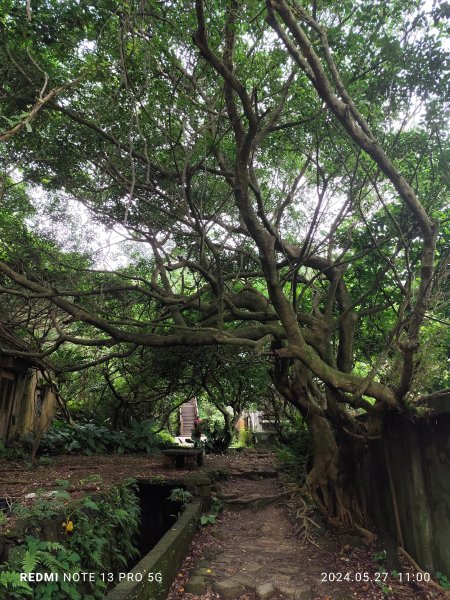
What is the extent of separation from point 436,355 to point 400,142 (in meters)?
3.24

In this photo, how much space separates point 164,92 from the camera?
20.5 feet

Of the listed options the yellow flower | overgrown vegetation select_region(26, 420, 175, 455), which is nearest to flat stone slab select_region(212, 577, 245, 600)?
the yellow flower

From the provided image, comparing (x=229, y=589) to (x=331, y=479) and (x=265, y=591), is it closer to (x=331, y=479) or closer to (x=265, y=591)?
(x=265, y=591)

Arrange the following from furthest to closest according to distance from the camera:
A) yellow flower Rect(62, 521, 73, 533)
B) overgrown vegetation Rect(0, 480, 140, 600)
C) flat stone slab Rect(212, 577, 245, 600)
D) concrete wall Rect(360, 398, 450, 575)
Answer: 1. flat stone slab Rect(212, 577, 245, 600)
2. concrete wall Rect(360, 398, 450, 575)
3. yellow flower Rect(62, 521, 73, 533)
4. overgrown vegetation Rect(0, 480, 140, 600)

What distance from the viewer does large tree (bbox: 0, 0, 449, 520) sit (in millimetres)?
4762

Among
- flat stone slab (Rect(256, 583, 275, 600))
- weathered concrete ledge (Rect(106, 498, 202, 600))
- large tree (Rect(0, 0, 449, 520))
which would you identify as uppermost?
large tree (Rect(0, 0, 449, 520))

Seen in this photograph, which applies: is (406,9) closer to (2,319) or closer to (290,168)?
(290,168)

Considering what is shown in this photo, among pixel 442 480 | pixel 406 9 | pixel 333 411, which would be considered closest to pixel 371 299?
pixel 333 411

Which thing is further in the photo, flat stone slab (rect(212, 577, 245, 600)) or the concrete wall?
flat stone slab (rect(212, 577, 245, 600))

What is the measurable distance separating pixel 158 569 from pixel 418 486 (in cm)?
310

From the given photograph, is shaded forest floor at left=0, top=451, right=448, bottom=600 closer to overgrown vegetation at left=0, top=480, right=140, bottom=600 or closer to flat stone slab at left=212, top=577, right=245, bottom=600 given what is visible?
flat stone slab at left=212, top=577, right=245, bottom=600

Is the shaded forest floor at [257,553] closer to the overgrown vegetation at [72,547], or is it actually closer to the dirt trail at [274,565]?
the dirt trail at [274,565]

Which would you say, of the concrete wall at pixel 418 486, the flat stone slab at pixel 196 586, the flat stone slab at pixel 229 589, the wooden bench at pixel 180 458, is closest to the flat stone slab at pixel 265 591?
the flat stone slab at pixel 229 589

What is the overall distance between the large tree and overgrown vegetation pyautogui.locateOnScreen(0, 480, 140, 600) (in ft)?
8.59
